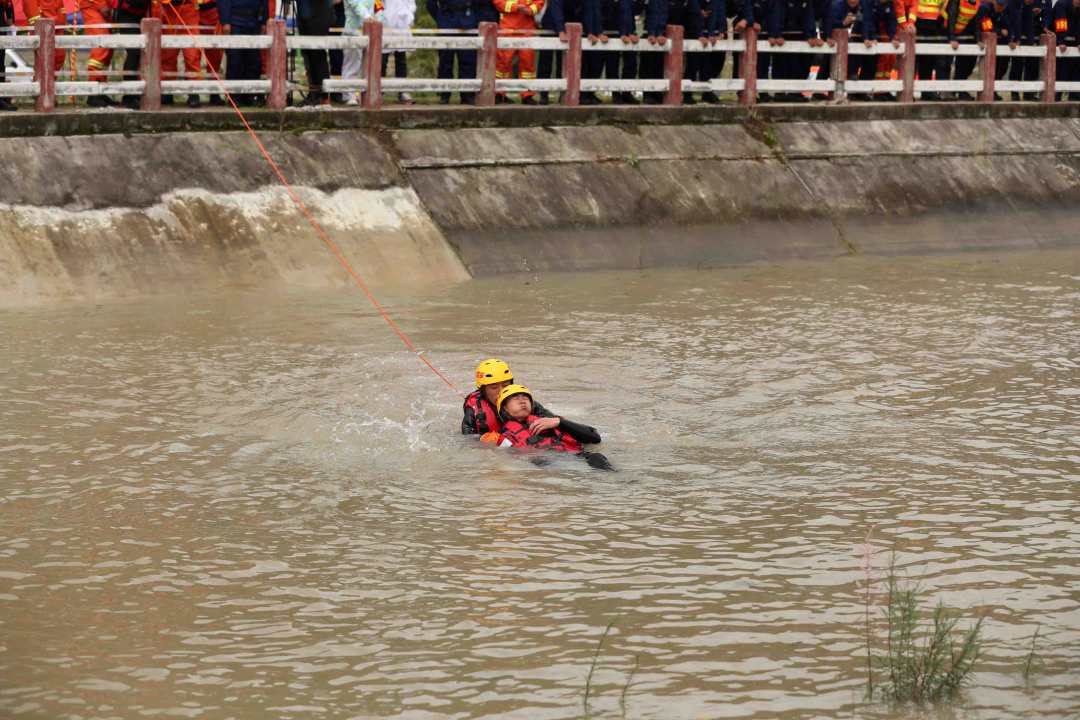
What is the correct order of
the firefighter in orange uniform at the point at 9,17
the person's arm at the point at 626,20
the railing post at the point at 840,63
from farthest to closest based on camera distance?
the railing post at the point at 840,63 → the person's arm at the point at 626,20 → the firefighter in orange uniform at the point at 9,17

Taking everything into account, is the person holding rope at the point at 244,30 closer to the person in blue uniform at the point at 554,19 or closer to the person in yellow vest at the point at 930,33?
the person in blue uniform at the point at 554,19

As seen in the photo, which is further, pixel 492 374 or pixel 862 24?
pixel 862 24

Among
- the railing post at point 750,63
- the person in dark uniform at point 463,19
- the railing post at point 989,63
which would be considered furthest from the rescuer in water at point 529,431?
the railing post at point 989,63

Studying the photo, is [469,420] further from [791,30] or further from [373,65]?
[791,30]

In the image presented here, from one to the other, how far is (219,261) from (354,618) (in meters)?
9.51

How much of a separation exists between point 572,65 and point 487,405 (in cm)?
1013

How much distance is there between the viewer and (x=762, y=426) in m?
12.3

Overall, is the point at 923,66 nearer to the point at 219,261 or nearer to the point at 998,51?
the point at 998,51

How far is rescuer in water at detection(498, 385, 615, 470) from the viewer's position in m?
11.5

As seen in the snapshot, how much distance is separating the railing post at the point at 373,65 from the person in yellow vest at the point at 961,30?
9.13m

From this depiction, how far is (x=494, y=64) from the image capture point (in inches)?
817

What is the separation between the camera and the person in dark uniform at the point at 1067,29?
86.0ft

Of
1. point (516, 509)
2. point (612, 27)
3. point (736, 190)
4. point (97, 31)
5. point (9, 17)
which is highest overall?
point (612, 27)

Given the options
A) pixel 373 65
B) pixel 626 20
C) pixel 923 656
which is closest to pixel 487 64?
pixel 373 65
